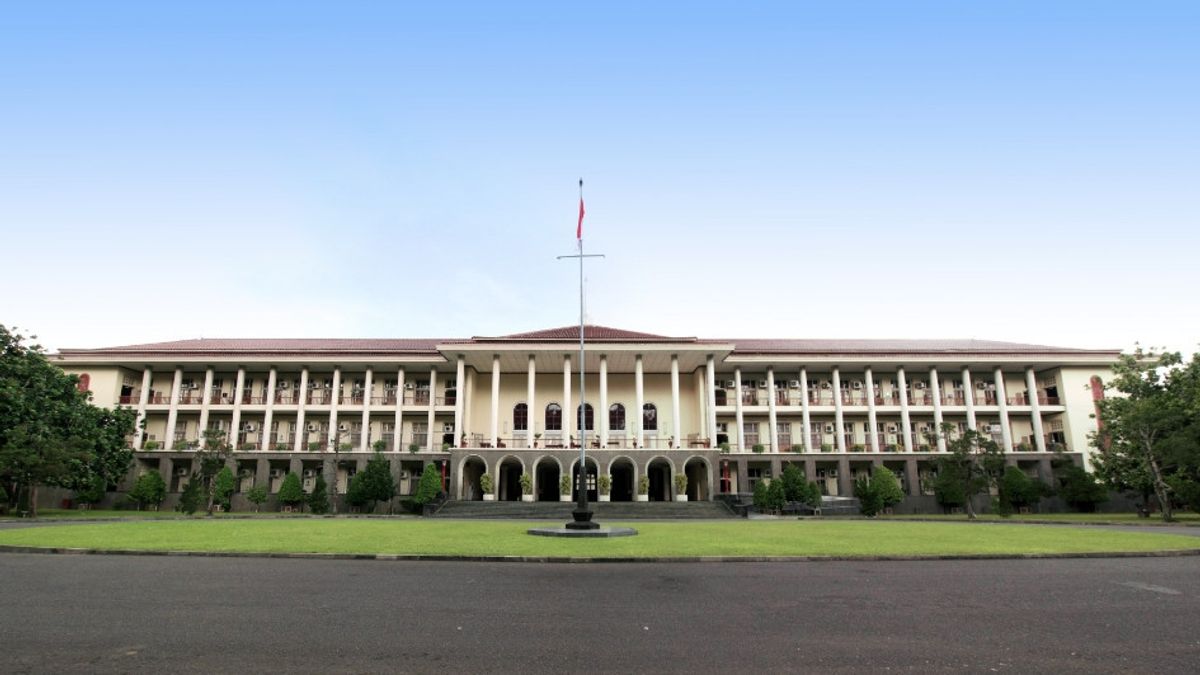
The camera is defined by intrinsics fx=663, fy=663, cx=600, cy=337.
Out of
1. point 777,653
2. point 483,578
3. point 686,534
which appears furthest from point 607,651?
point 686,534

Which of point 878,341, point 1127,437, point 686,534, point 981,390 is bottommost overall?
point 686,534

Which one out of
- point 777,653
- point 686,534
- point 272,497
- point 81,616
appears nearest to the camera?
point 777,653

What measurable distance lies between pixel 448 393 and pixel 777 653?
4049cm

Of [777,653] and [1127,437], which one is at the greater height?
[1127,437]

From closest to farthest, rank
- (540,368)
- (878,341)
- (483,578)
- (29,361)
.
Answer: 1. (483,578)
2. (29,361)
3. (540,368)
4. (878,341)

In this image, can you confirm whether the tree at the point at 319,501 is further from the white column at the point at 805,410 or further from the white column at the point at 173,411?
the white column at the point at 805,410

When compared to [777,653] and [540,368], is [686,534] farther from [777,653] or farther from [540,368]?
[540,368]

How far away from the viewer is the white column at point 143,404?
4172 cm

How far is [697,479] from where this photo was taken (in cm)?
4216

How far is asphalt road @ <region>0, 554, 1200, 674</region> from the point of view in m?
5.56

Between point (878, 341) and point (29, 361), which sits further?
point (878, 341)

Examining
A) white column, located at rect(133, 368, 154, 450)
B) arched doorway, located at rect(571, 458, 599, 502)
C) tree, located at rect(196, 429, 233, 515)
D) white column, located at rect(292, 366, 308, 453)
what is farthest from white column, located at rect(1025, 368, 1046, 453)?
white column, located at rect(133, 368, 154, 450)

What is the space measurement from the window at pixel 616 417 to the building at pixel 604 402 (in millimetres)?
93

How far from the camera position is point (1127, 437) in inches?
1271
